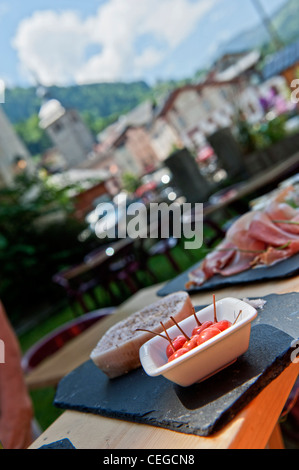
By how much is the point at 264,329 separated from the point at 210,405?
34cm

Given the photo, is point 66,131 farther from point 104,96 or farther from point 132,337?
point 132,337

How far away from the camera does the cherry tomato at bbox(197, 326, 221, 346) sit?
3.67 feet

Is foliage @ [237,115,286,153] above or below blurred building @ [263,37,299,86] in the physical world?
below

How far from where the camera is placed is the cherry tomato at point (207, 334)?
3.67 feet

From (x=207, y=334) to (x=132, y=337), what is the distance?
42 centimetres

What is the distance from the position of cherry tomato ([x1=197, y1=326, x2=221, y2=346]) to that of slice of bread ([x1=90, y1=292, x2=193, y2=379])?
0.32m

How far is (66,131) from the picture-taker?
237 ft

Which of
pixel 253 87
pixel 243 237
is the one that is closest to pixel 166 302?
pixel 243 237

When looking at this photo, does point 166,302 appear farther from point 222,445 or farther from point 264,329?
point 222,445

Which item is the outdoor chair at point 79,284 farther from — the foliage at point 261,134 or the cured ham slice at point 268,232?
the cured ham slice at point 268,232

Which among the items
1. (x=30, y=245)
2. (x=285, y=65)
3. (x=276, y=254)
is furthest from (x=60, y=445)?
(x=285, y=65)

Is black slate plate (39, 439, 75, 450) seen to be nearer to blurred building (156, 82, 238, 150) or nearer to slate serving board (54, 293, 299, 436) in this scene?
slate serving board (54, 293, 299, 436)

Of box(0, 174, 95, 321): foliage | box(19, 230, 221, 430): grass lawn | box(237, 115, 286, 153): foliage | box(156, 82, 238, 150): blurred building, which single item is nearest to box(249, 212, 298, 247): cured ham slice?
box(19, 230, 221, 430): grass lawn

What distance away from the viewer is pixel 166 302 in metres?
1.65
